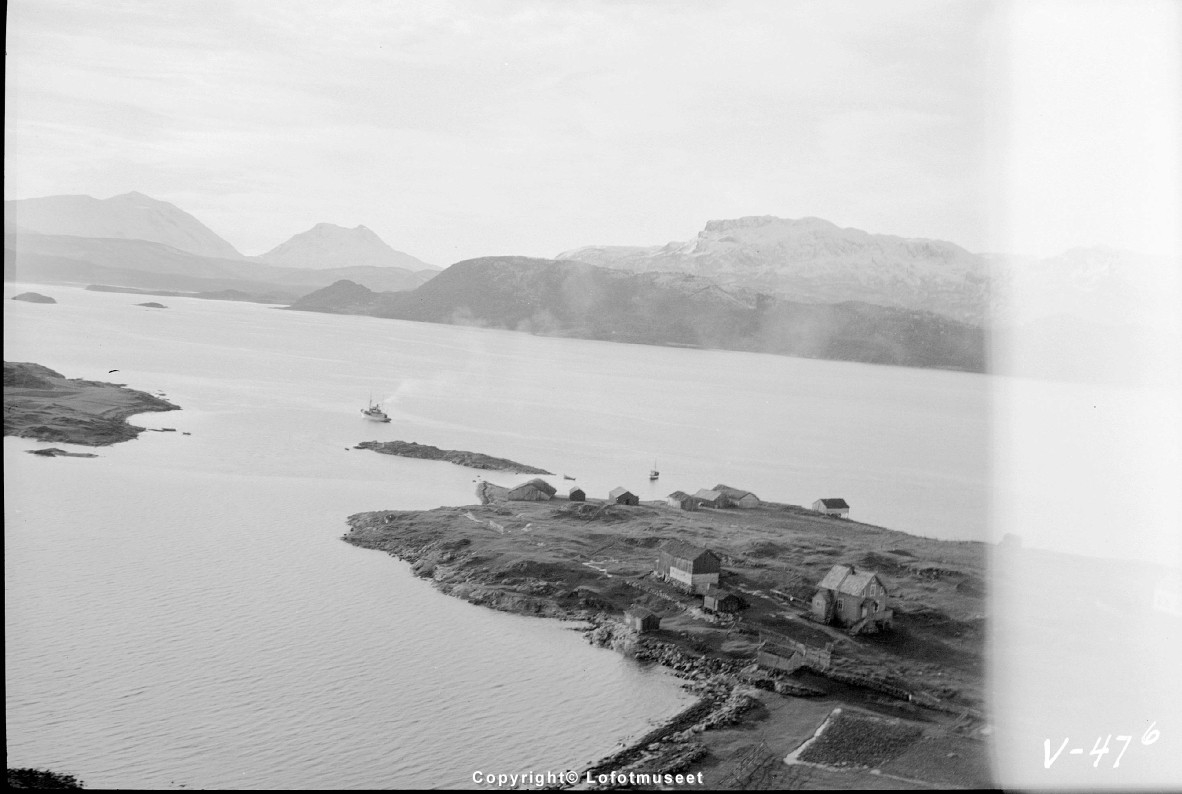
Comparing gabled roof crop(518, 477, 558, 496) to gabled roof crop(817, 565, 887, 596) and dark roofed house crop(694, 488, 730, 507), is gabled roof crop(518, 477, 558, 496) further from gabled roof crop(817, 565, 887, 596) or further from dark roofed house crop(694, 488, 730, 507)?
gabled roof crop(817, 565, 887, 596)

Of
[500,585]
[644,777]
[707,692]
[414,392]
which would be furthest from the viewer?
[414,392]

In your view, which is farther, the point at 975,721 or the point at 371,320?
the point at 371,320

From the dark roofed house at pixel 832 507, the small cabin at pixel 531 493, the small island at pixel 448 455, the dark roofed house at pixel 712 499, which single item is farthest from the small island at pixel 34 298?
the dark roofed house at pixel 832 507

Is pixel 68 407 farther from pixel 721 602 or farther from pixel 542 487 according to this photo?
pixel 721 602

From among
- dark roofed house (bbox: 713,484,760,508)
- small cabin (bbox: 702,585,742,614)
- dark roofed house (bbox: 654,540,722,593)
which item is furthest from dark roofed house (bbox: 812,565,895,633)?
dark roofed house (bbox: 713,484,760,508)

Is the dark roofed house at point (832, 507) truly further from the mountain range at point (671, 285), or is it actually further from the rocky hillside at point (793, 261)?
the rocky hillside at point (793, 261)

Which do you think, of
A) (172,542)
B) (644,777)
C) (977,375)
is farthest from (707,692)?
(977,375)

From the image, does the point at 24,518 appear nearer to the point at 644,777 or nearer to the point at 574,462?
the point at 644,777
